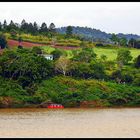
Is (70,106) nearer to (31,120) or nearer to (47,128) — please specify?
(31,120)

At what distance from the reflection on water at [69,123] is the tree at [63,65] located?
6681 millimetres

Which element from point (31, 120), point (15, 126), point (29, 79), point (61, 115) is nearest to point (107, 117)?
point (61, 115)

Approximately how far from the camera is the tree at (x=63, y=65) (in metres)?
42.0

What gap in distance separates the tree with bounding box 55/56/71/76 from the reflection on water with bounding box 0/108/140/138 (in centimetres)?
668

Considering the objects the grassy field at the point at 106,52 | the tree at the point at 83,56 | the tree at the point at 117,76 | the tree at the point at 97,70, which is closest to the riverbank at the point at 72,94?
the tree at the point at 97,70

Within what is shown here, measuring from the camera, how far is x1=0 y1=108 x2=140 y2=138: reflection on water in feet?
78.8

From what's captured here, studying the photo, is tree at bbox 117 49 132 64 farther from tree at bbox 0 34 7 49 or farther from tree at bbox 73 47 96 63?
tree at bbox 0 34 7 49

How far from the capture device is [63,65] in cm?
4206

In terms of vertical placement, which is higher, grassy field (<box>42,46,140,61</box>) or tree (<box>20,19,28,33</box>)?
tree (<box>20,19,28,33</box>)

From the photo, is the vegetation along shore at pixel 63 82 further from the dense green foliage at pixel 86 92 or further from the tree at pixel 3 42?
the tree at pixel 3 42

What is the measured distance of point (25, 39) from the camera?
5800 centimetres

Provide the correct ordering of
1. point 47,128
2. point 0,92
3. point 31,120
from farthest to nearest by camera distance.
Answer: point 0,92 < point 31,120 < point 47,128

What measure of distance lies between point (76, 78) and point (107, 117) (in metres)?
11.8

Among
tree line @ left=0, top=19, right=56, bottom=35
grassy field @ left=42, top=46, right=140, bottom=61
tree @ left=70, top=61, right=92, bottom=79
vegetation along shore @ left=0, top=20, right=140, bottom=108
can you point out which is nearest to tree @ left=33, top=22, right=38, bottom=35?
tree line @ left=0, top=19, right=56, bottom=35
